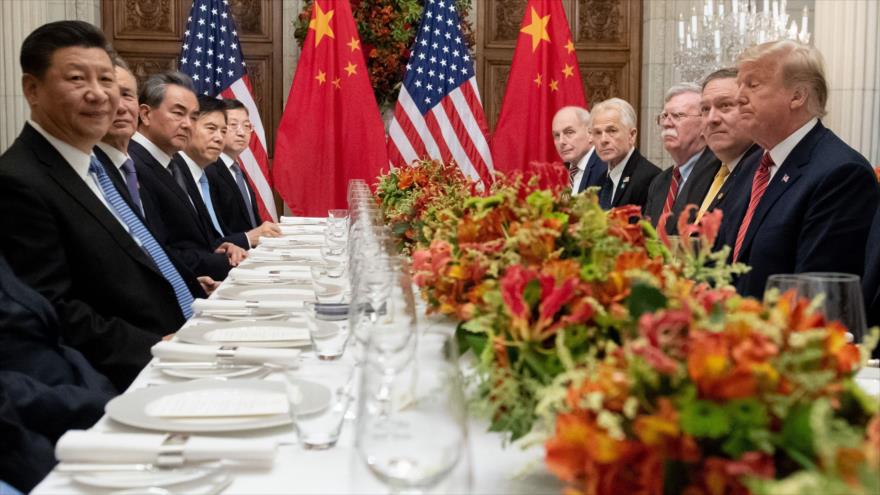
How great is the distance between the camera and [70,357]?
7.52ft

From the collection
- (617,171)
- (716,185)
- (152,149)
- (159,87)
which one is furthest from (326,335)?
(617,171)

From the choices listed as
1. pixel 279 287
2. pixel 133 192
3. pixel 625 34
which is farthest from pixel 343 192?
pixel 279 287

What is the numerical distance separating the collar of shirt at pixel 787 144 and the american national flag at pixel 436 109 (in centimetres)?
411

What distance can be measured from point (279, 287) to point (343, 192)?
4.68m

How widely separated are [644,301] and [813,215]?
84.9 inches

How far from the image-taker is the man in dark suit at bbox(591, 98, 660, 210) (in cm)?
557

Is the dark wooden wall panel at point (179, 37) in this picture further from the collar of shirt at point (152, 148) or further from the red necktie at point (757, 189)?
the red necktie at point (757, 189)

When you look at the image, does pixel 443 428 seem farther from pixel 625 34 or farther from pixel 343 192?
pixel 625 34

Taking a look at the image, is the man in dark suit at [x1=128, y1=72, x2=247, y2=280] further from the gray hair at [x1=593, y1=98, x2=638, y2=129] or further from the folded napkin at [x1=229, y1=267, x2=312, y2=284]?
the gray hair at [x1=593, y1=98, x2=638, y2=129]

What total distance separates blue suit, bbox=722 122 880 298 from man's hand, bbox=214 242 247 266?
2467 mm

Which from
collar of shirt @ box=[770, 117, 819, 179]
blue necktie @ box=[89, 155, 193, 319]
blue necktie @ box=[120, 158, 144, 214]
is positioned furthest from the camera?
blue necktie @ box=[120, 158, 144, 214]

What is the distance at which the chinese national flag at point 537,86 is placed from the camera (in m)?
7.42

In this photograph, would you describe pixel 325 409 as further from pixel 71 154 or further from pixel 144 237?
pixel 144 237

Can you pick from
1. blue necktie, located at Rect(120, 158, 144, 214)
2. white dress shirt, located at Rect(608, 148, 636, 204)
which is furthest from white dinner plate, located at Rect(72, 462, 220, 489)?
white dress shirt, located at Rect(608, 148, 636, 204)
